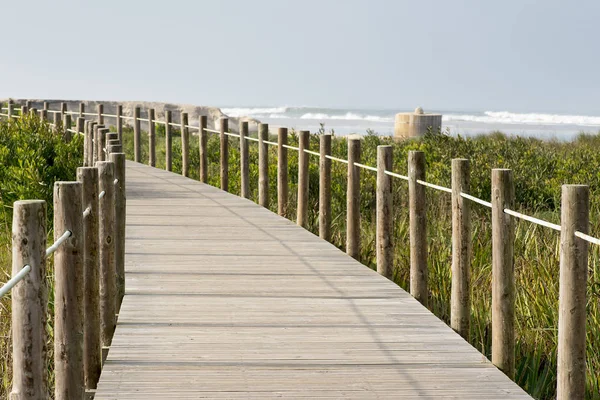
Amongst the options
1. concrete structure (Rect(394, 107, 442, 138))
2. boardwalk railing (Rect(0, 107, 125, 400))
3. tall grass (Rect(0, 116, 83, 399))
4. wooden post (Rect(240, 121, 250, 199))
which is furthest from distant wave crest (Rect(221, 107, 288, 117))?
boardwalk railing (Rect(0, 107, 125, 400))

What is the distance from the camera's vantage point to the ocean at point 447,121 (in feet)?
203

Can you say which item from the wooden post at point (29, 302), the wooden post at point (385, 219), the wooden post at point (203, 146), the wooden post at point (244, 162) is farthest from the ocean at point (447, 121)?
the wooden post at point (29, 302)

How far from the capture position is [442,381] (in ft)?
17.4

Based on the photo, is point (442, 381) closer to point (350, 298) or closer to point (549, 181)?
point (350, 298)

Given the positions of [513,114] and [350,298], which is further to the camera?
[513,114]

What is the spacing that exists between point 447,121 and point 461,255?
64.0 m

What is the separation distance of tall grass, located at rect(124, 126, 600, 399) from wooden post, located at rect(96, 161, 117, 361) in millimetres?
2486

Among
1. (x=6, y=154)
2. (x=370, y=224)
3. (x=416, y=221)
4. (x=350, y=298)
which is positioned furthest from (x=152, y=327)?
(x=6, y=154)

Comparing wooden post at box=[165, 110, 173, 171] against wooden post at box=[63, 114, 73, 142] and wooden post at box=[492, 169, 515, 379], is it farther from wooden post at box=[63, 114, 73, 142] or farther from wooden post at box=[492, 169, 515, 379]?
wooden post at box=[492, 169, 515, 379]

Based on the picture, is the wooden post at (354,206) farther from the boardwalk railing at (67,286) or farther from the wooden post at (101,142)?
the wooden post at (101,142)

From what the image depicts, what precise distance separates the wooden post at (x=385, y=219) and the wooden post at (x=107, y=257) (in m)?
2.75

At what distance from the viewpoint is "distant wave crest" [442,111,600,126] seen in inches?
2616

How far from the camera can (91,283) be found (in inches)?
210

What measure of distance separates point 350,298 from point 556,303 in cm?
159
